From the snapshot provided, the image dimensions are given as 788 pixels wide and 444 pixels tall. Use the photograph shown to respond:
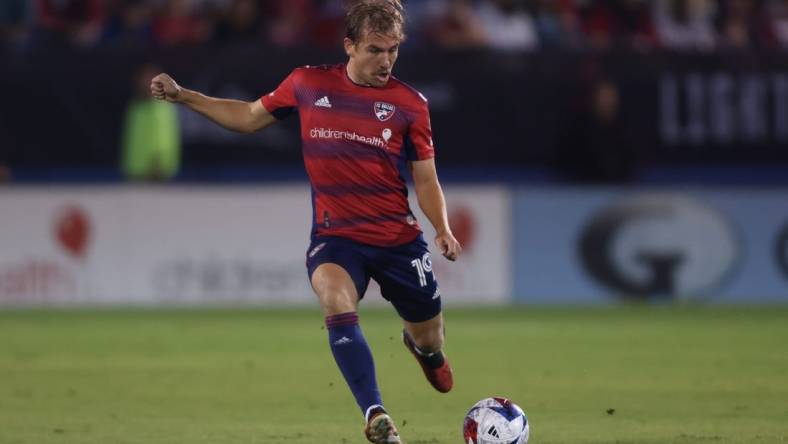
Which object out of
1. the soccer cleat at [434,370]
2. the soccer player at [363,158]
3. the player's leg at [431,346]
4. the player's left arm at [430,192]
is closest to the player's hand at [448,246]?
the soccer player at [363,158]

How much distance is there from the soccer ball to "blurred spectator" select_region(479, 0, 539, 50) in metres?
11.1

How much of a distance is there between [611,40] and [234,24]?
4493 millimetres

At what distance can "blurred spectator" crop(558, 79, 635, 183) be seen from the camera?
17.6m

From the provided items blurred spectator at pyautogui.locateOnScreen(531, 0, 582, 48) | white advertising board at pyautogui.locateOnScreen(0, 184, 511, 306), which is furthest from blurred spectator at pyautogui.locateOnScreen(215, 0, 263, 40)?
blurred spectator at pyautogui.locateOnScreen(531, 0, 582, 48)

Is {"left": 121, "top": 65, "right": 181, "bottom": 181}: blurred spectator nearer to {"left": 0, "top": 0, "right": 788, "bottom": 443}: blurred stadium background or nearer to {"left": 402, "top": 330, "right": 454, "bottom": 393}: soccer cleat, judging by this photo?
{"left": 0, "top": 0, "right": 788, "bottom": 443}: blurred stadium background

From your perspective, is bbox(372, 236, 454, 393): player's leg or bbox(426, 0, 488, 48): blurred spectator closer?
bbox(372, 236, 454, 393): player's leg

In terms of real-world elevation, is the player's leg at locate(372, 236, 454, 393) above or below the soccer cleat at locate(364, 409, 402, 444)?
above

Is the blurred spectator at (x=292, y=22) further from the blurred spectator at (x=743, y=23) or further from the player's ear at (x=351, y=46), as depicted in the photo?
the player's ear at (x=351, y=46)

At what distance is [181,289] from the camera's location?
17391 mm

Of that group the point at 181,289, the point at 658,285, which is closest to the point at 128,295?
the point at 181,289

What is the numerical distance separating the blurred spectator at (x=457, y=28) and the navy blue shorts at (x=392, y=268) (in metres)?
9.53

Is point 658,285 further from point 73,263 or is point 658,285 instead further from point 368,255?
point 368,255

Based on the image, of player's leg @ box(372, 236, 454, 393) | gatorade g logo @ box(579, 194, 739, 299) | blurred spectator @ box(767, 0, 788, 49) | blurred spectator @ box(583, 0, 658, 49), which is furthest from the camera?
blurred spectator @ box(767, 0, 788, 49)

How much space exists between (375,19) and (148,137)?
32.7ft
